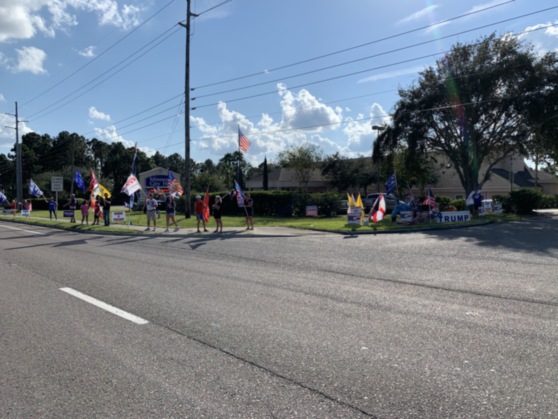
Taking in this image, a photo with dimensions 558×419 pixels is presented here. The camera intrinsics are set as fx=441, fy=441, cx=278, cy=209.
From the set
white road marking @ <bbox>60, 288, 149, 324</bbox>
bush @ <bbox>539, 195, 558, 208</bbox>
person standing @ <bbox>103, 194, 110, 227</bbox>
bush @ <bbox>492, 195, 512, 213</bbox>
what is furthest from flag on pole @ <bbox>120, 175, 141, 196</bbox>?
bush @ <bbox>539, 195, 558, 208</bbox>

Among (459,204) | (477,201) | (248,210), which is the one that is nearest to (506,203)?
(459,204)

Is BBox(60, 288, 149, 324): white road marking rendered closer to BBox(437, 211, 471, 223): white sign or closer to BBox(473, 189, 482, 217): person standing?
BBox(437, 211, 471, 223): white sign

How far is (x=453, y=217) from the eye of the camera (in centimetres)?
2242

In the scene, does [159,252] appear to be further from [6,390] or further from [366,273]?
[6,390]

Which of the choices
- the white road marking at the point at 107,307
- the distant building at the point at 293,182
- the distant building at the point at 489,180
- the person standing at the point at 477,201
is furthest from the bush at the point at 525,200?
the distant building at the point at 293,182

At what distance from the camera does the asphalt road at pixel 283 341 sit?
3.47 metres

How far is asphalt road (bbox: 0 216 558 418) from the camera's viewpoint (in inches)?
137

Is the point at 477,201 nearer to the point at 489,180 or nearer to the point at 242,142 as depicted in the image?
the point at 242,142

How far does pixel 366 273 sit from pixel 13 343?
21.2ft

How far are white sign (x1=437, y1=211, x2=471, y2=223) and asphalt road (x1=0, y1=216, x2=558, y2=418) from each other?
12068mm

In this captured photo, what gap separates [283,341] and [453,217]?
19671 millimetres

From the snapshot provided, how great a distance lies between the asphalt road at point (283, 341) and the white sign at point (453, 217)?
39.6ft

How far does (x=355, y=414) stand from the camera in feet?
10.7

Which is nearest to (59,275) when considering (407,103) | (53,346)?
(53,346)
